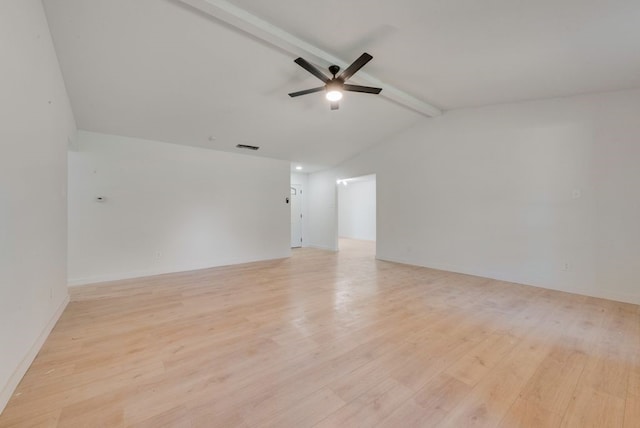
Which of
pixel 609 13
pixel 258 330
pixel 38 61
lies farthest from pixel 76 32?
pixel 609 13

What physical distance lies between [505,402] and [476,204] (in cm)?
407

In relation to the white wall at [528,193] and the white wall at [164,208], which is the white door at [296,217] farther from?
the white wall at [528,193]

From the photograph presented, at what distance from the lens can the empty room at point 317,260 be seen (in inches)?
70.6

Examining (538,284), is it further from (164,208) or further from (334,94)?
(164,208)

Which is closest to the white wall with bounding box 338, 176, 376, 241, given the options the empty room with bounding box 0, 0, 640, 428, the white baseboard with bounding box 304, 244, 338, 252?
the white baseboard with bounding box 304, 244, 338, 252

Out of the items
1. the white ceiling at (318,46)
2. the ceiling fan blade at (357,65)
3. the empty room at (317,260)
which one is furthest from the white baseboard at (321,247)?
the ceiling fan blade at (357,65)

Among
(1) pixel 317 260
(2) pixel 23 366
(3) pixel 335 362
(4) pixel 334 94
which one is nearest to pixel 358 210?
(1) pixel 317 260

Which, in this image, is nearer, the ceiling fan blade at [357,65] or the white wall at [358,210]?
the ceiling fan blade at [357,65]

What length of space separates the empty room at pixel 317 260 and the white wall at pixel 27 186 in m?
0.03

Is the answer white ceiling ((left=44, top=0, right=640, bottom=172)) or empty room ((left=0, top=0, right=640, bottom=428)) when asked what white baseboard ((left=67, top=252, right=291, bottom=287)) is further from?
white ceiling ((left=44, top=0, right=640, bottom=172))

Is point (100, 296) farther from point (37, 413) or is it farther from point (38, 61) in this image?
point (38, 61)

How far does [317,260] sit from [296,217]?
241 centimetres

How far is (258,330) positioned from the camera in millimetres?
2711

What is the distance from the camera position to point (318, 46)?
10.2 feet
